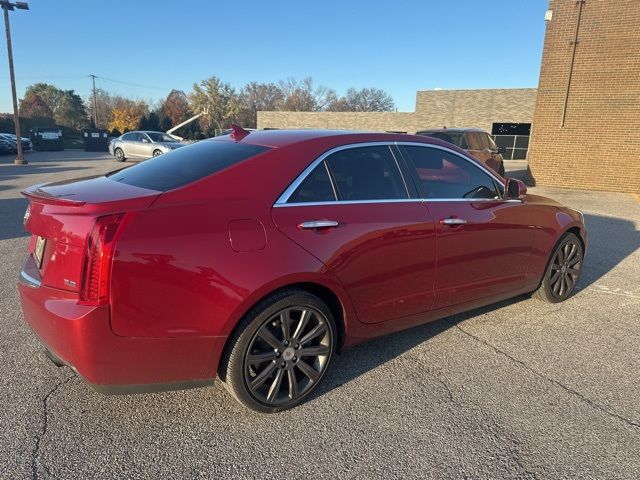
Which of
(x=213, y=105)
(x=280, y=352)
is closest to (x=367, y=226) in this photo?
(x=280, y=352)

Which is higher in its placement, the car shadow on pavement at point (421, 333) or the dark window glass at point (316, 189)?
the dark window glass at point (316, 189)

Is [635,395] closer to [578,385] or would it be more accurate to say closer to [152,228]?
[578,385]

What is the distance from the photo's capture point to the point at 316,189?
9.77 feet

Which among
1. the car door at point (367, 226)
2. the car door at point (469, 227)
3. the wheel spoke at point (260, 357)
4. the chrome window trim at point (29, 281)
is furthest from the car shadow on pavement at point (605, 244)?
the chrome window trim at point (29, 281)

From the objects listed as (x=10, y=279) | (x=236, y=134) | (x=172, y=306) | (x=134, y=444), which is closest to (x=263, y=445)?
(x=134, y=444)

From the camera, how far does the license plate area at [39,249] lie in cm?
262

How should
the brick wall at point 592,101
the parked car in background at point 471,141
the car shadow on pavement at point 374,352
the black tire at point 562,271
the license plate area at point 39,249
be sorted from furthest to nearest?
the brick wall at point 592,101 < the parked car in background at point 471,141 < the black tire at point 562,271 < the car shadow on pavement at point 374,352 < the license plate area at point 39,249

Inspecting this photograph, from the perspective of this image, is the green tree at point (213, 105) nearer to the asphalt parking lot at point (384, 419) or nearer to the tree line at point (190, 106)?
the tree line at point (190, 106)

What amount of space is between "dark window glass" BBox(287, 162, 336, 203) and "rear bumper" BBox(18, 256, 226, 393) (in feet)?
3.16

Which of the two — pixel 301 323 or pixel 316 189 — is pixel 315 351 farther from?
pixel 316 189

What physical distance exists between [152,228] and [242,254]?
0.48 metres

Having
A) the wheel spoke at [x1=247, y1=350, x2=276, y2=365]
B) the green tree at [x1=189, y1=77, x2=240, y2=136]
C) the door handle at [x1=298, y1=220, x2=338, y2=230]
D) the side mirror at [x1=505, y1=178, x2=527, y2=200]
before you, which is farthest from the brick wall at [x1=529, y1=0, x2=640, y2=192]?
the green tree at [x1=189, y1=77, x2=240, y2=136]

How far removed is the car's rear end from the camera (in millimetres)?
2287

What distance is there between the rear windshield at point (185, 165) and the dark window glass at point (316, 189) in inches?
14.3
